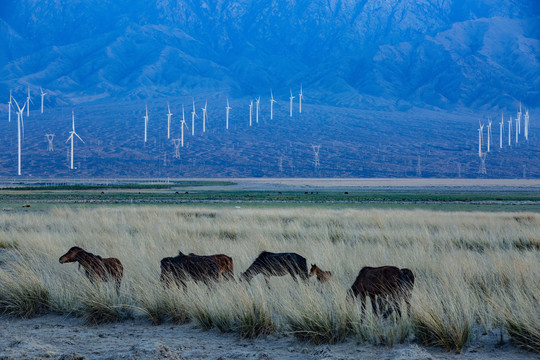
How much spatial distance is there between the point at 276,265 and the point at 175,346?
2.48 meters

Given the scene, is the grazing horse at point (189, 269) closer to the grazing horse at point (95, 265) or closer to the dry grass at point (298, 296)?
the dry grass at point (298, 296)

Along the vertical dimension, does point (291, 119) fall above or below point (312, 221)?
above

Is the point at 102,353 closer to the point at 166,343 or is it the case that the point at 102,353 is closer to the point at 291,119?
the point at 166,343

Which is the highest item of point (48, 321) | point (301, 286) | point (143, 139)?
point (143, 139)

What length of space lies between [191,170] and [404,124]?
72.7 metres

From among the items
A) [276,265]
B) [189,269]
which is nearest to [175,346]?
[189,269]

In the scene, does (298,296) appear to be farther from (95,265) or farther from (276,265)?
(95,265)

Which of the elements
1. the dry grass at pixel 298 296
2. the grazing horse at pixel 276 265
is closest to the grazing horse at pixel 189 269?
the dry grass at pixel 298 296

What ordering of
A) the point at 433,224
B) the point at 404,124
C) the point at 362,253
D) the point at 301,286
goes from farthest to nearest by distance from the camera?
the point at 404,124, the point at 433,224, the point at 362,253, the point at 301,286

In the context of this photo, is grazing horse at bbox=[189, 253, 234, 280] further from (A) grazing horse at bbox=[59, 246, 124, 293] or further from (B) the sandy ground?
(A) grazing horse at bbox=[59, 246, 124, 293]

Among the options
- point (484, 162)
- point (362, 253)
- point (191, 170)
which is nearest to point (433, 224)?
point (362, 253)

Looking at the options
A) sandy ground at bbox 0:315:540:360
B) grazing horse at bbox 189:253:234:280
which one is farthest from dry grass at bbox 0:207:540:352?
grazing horse at bbox 189:253:234:280

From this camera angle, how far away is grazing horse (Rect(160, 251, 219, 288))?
948 centimetres

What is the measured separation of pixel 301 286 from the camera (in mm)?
8367
